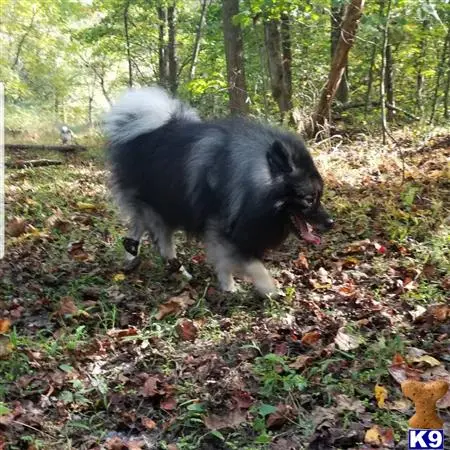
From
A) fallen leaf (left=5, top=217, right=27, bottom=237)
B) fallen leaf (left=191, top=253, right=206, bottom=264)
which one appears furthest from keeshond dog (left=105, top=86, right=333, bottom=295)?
fallen leaf (left=5, top=217, right=27, bottom=237)

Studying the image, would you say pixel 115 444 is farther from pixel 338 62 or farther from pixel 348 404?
pixel 338 62

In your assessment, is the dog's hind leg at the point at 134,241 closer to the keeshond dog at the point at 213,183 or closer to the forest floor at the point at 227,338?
the keeshond dog at the point at 213,183

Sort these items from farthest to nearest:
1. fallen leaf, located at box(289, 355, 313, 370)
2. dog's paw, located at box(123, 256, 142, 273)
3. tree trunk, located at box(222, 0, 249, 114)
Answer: tree trunk, located at box(222, 0, 249, 114)
dog's paw, located at box(123, 256, 142, 273)
fallen leaf, located at box(289, 355, 313, 370)

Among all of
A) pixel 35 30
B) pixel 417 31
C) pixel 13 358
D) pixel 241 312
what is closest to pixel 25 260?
pixel 13 358

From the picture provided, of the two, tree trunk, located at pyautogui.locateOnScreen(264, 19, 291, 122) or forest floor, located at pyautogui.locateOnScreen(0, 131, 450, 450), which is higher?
tree trunk, located at pyautogui.locateOnScreen(264, 19, 291, 122)

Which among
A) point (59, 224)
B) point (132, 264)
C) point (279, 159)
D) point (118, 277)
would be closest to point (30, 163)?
point (59, 224)

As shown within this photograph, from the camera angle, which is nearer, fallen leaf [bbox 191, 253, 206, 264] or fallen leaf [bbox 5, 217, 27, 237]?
fallen leaf [bbox 191, 253, 206, 264]

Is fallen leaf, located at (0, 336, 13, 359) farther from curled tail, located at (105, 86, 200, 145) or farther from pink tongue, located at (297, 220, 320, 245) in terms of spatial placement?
pink tongue, located at (297, 220, 320, 245)

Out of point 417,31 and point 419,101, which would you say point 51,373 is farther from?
point 419,101

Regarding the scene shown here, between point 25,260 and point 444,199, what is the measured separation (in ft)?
13.5

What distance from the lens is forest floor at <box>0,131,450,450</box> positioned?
2670mm

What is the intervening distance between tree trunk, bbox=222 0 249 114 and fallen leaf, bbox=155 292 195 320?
5.89m

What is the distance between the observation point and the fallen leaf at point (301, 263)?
460 centimetres

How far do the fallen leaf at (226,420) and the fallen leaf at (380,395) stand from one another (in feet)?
2.15
